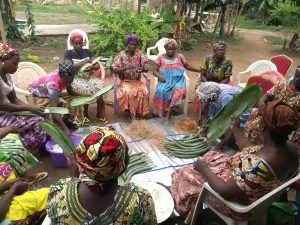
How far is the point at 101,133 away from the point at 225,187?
42.9 inches

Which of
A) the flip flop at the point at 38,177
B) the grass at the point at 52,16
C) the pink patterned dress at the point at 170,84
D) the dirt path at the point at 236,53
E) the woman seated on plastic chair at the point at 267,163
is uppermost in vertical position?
the woman seated on plastic chair at the point at 267,163

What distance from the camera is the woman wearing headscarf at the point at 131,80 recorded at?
15.4 ft

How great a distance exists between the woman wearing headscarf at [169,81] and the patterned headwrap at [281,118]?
2893mm

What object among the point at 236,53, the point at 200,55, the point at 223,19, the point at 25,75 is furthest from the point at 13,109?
the point at 223,19

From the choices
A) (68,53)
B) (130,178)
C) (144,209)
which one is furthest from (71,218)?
(68,53)

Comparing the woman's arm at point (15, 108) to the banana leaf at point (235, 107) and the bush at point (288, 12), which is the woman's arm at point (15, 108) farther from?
the bush at point (288, 12)

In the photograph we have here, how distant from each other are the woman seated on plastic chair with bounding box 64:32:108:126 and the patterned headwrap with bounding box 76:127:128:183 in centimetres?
311

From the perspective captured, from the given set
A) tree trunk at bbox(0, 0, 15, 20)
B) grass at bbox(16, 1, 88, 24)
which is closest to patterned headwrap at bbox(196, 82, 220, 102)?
tree trunk at bbox(0, 0, 15, 20)

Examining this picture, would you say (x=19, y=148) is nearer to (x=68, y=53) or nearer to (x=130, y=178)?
(x=130, y=178)

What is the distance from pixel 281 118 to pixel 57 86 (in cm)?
284

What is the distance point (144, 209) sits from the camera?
161 cm

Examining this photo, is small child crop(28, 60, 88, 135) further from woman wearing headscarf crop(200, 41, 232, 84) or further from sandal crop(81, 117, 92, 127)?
woman wearing headscarf crop(200, 41, 232, 84)

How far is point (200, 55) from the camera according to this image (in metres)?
9.53

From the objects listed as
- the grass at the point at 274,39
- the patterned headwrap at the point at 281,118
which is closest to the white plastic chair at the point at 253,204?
the patterned headwrap at the point at 281,118
